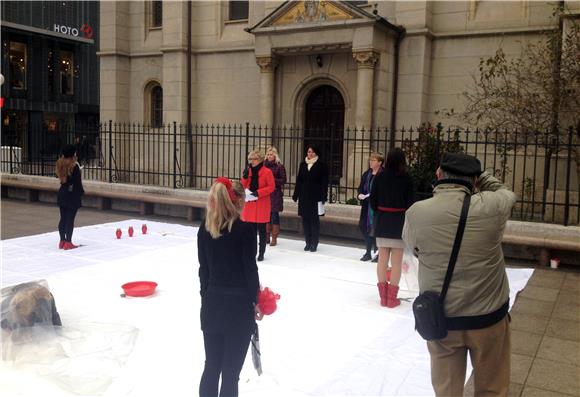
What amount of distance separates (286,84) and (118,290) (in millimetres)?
11876

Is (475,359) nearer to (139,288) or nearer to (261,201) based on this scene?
(139,288)

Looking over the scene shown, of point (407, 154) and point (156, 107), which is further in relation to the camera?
point (156, 107)

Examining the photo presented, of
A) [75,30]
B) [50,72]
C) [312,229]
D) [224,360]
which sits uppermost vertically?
[75,30]

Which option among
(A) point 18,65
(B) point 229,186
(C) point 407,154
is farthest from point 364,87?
(A) point 18,65

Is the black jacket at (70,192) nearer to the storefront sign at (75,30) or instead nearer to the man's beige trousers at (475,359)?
the man's beige trousers at (475,359)

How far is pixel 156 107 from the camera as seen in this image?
22562mm

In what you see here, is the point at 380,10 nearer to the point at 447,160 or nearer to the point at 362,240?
the point at 362,240

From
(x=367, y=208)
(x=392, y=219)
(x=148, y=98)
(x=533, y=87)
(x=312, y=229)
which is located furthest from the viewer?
(x=148, y=98)

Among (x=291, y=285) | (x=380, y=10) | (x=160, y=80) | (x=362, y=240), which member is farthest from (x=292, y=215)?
(x=160, y=80)

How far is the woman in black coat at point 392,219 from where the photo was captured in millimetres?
7070

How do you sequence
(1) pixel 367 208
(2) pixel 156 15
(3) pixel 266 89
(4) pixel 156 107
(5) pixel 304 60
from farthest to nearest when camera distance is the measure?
(4) pixel 156 107 < (2) pixel 156 15 < (3) pixel 266 89 < (5) pixel 304 60 < (1) pixel 367 208

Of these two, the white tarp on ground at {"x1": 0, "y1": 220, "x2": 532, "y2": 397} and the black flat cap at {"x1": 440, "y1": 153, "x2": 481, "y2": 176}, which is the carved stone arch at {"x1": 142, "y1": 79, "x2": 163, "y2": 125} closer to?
the white tarp on ground at {"x1": 0, "y1": 220, "x2": 532, "y2": 397}

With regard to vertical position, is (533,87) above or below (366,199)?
above

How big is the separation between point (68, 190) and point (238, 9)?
12.2 metres
